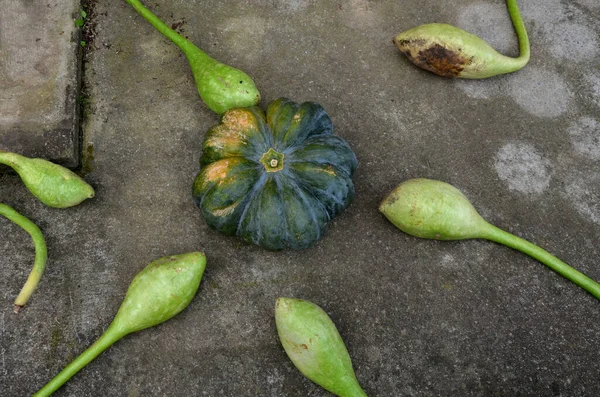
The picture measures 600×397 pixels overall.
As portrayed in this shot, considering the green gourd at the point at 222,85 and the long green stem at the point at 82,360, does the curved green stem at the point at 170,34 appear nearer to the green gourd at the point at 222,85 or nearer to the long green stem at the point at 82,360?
the green gourd at the point at 222,85

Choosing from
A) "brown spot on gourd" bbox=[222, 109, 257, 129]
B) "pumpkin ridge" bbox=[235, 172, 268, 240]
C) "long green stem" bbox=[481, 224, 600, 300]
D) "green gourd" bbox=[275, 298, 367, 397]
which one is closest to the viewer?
"green gourd" bbox=[275, 298, 367, 397]

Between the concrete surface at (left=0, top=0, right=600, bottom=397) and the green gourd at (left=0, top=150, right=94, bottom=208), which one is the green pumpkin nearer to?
the concrete surface at (left=0, top=0, right=600, bottom=397)

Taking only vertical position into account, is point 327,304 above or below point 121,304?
below

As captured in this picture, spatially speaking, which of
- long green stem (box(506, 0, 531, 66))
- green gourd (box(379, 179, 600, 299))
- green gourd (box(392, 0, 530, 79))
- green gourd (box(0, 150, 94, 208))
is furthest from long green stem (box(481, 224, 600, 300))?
green gourd (box(0, 150, 94, 208))

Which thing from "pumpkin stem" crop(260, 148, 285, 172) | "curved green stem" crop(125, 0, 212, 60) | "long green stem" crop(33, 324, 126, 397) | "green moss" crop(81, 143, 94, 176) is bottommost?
"long green stem" crop(33, 324, 126, 397)

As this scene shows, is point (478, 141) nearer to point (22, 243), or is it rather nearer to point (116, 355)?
point (116, 355)

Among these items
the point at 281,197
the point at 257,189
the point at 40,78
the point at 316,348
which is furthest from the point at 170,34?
the point at 316,348

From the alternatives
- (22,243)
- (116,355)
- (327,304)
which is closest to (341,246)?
(327,304)
